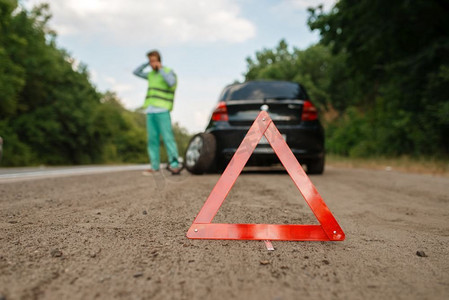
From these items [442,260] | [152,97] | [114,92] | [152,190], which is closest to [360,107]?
[152,97]

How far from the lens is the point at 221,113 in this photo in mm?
7109

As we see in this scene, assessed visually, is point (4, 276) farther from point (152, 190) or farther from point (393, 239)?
point (152, 190)

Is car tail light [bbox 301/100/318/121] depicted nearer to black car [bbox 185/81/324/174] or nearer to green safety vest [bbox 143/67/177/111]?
black car [bbox 185/81/324/174]

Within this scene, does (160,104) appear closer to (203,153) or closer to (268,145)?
(203,153)

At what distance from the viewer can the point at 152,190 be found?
4.98 meters

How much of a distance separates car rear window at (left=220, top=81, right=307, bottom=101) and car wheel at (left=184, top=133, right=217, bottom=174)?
2.67 feet

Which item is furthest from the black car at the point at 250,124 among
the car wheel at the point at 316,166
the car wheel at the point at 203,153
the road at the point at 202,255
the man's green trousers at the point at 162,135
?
the road at the point at 202,255

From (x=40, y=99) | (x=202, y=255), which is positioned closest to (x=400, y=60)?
(x=202, y=255)

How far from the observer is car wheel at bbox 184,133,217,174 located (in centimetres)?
704

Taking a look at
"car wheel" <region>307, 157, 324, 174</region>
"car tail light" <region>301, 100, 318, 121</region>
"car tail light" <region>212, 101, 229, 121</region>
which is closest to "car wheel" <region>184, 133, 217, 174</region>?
"car tail light" <region>212, 101, 229, 121</region>

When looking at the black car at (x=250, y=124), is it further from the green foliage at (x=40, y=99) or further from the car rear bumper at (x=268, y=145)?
the green foliage at (x=40, y=99)

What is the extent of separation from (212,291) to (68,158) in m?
39.9

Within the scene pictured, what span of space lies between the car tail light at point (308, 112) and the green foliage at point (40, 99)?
23.6 m

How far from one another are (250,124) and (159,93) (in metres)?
1.82
